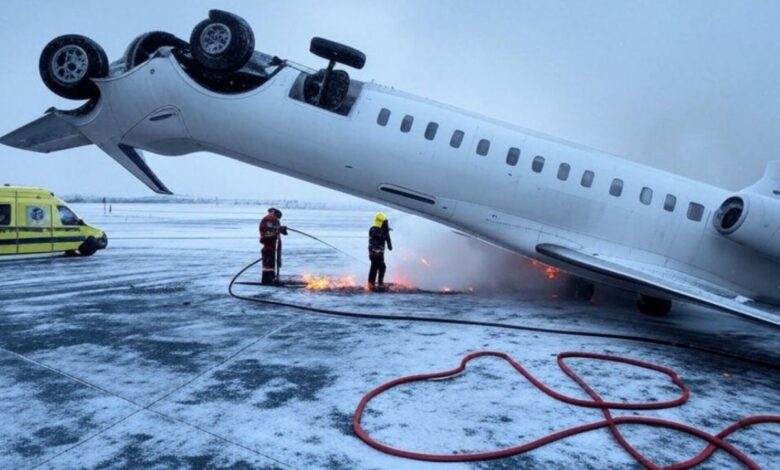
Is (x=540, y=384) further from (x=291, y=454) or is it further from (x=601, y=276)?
(x=601, y=276)

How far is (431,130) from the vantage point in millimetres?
9805

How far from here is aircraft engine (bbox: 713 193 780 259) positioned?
9477 mm

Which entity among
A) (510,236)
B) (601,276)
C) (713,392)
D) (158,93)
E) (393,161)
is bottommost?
(713,392)

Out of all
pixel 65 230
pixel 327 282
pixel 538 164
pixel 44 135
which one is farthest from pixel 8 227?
pixel 538 164

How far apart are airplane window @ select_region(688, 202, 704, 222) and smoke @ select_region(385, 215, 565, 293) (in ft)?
13.0

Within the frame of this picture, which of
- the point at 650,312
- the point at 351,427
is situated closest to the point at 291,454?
the point at 351,427

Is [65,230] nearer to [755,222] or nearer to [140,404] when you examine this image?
[140,404]

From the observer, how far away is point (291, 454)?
3.71 metres

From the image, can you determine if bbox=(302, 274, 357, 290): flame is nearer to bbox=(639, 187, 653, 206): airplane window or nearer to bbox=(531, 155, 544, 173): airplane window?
bbox=(531, 155, 544, 173): airplane window

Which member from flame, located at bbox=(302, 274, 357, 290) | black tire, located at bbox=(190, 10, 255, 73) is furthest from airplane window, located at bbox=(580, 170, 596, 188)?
black tire, located at bbox=(190, 10, 255, 73)

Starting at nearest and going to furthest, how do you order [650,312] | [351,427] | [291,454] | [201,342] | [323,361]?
[291,454], [351,427], [323,361], [201,342], [650,312]

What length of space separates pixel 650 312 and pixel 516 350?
19.1 ft

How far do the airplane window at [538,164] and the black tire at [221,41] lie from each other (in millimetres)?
6096

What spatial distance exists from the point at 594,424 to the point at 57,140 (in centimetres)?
1088
